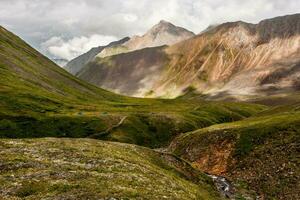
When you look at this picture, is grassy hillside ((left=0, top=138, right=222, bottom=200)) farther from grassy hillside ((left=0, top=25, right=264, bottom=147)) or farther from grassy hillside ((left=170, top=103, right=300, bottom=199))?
grassy hillside ((left=0, top=25, right=264, bottom=147))

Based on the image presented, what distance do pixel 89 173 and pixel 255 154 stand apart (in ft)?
112

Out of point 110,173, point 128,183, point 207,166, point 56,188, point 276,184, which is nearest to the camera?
point 56,188

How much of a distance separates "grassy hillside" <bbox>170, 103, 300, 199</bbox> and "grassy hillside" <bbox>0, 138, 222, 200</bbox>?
8.34 meters

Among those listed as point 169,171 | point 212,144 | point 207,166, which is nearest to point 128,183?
point 169,171

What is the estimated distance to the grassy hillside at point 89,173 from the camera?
1318 inches

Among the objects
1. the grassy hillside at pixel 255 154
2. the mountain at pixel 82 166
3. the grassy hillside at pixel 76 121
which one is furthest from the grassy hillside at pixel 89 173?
the grassy hillside at pixel 76 121

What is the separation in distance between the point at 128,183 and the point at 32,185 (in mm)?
8107

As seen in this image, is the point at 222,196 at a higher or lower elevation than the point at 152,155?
lower

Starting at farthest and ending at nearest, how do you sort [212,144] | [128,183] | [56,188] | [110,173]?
[212,144], [110,173], [128,183], [56,188]

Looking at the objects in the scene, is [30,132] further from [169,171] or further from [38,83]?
[38,83]

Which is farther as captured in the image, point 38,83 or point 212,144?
point 38,83

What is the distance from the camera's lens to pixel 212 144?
76000 mm

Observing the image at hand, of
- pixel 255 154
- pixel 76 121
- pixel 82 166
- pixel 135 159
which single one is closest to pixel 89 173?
pixel 82 166

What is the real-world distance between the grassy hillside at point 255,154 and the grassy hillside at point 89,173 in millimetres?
8342
